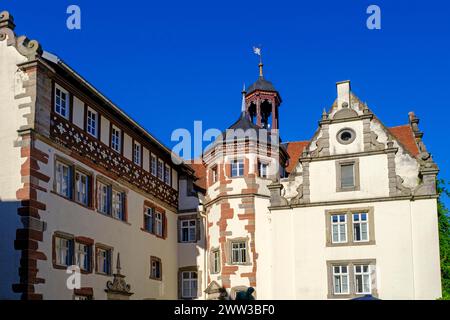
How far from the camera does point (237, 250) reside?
30.9 metres

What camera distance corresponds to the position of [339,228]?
28.8 meters

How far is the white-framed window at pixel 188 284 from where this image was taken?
32.8 meters

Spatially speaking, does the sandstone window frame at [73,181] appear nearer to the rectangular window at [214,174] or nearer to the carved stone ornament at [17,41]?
the carved stone ornament at [17,41]

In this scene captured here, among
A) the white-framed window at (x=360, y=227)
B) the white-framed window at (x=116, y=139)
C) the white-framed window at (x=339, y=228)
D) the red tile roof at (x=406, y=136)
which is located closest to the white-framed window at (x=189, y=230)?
the white-framed window at (x=116, y=139)

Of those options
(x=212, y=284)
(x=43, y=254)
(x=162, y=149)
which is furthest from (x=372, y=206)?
(x=43, y=254)

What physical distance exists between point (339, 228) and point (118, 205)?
9.75 meters

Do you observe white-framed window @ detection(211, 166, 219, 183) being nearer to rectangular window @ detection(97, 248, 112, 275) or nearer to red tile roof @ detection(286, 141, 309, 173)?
red tile roof @ detection(286, 141, 309, 173)

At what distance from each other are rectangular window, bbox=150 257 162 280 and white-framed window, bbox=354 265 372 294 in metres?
9.38

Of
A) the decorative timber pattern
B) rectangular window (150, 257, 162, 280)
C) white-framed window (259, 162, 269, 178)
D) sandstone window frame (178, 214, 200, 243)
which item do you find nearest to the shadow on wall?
the decorative timber pattern

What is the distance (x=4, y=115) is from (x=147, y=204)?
978 centimetres

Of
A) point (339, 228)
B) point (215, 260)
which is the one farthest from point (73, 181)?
point (339, 228)

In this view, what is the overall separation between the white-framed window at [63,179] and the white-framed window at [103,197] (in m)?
2.14
